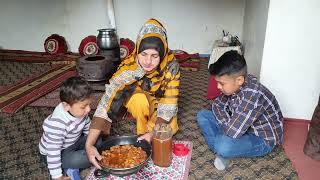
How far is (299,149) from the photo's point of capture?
166 centimetres

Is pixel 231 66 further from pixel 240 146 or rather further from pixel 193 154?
pixel 193 154

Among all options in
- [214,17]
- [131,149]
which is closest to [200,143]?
[131,149]

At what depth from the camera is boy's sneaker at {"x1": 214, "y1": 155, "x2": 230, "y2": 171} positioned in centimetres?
148

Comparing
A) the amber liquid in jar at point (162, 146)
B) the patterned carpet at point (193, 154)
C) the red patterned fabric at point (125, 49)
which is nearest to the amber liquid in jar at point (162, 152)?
the amber liquid in jar at point (162, 146)

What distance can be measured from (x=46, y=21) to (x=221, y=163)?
329 centimetres

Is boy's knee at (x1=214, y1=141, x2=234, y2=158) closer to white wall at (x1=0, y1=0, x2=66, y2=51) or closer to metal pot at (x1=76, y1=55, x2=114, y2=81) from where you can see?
metal pot at (x1=76, y1=55, x2=114, y2=81)

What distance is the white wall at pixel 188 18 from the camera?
141 inches

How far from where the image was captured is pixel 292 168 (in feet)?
4.88

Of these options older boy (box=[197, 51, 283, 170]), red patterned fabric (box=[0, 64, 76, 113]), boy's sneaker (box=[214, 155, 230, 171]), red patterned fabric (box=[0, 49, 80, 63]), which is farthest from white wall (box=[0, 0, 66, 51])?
boy's sneaker (box=[214, 155, 230, 171])

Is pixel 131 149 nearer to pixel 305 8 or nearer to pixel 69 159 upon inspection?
pixel 69 159

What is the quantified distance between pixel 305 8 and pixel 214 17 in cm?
198

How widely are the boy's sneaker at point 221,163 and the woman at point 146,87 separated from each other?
323 millimetres

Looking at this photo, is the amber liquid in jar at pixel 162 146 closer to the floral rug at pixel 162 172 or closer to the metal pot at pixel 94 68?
the floral rug at pixel 162 172

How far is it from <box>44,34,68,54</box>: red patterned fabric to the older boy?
2.77 metres
